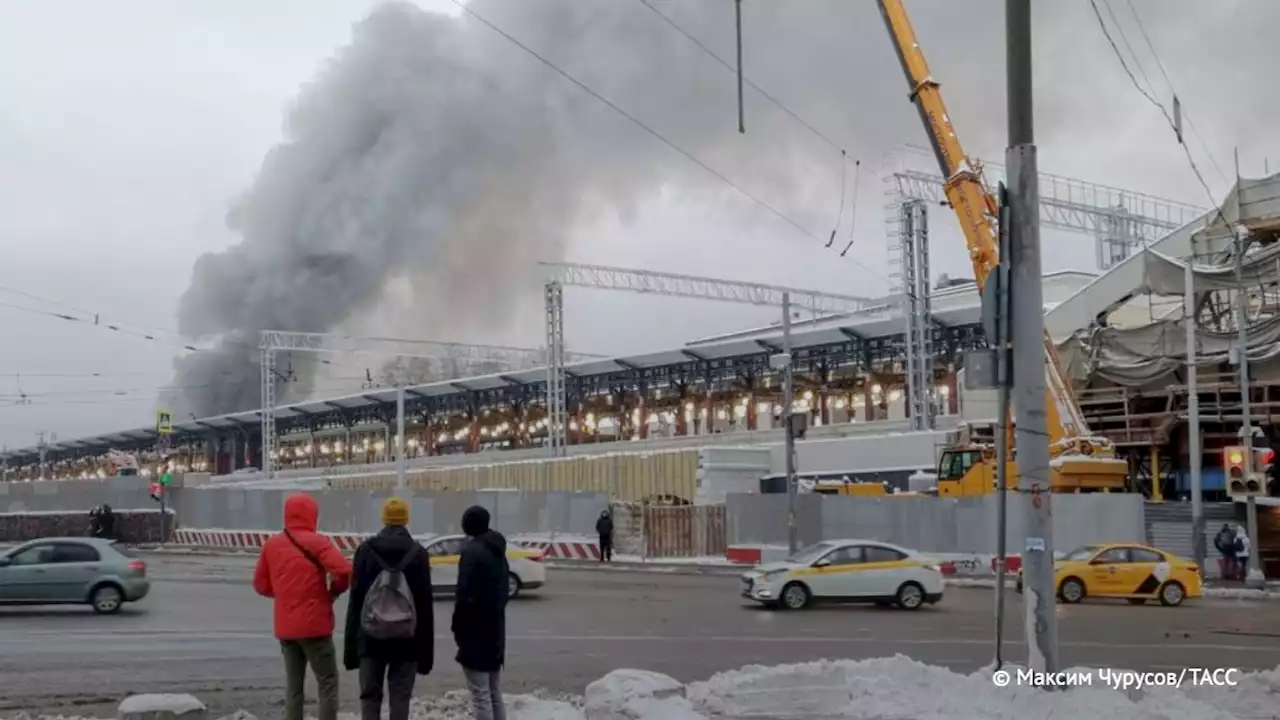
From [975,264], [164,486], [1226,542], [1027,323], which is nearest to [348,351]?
[164,486]

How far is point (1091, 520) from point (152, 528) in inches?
1421

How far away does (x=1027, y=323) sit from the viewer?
389 inches

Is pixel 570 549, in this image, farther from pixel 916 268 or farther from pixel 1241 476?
pixel 1241 476

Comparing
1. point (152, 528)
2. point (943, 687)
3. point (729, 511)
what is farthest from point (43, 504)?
point (943, 687)

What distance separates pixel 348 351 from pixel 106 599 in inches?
2197

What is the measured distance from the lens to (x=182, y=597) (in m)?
23.7

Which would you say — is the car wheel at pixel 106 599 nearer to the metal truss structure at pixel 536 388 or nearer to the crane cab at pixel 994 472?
the crane cab at pixel 994 472

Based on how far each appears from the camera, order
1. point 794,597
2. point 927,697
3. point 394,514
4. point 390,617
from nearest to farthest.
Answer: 1. point 390,617
2. point 394,514
3. point 927,697
4. point 794,597

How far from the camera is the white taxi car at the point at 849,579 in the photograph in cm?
2228

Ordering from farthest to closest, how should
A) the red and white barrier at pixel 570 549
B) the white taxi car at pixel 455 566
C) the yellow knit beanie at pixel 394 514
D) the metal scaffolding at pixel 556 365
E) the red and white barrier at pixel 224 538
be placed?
the metal scaffolding at pixel 556 365
the red and white barrier at pixel 224 538
the red and white barrier at pixel 570 549
the white taxi car at pixel 455 566
the yellow knit beanie at pixel 394 514

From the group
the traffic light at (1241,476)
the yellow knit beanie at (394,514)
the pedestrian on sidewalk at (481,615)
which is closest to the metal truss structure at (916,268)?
the traffic light at (1241,476)

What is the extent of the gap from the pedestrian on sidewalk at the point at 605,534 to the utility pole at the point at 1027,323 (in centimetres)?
2852

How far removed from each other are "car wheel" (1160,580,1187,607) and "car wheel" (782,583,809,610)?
7375 millimetres

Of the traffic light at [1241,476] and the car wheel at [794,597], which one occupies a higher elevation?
the traffic light at [1241,476]
